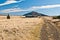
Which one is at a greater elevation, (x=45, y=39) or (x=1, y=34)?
(x=1, y=34)

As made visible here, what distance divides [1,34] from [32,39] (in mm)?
4980

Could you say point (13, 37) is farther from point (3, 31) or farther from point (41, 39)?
point (41, 39)

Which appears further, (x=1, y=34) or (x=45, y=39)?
(x=45, y=39)

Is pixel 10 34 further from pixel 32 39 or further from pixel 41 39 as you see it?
pixel 41 39

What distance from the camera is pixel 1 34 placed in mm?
21203

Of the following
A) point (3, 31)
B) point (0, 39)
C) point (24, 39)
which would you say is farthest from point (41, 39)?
point (0, 39)

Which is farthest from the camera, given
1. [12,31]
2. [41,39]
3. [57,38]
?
[57,38]

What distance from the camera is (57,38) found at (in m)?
30.7

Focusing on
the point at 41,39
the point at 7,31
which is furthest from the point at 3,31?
the point at 41,39

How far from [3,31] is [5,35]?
1528 millimetres

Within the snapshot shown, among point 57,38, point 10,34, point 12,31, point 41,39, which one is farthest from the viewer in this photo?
point 57,38

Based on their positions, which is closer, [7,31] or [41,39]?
[7,31]

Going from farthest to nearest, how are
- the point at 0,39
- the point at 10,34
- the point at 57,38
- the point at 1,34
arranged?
1. the point at 57,38
2. the point at 10,34
3. the point at 1,34
4. the point at 0,39

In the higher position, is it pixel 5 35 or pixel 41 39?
pixel 5 35
